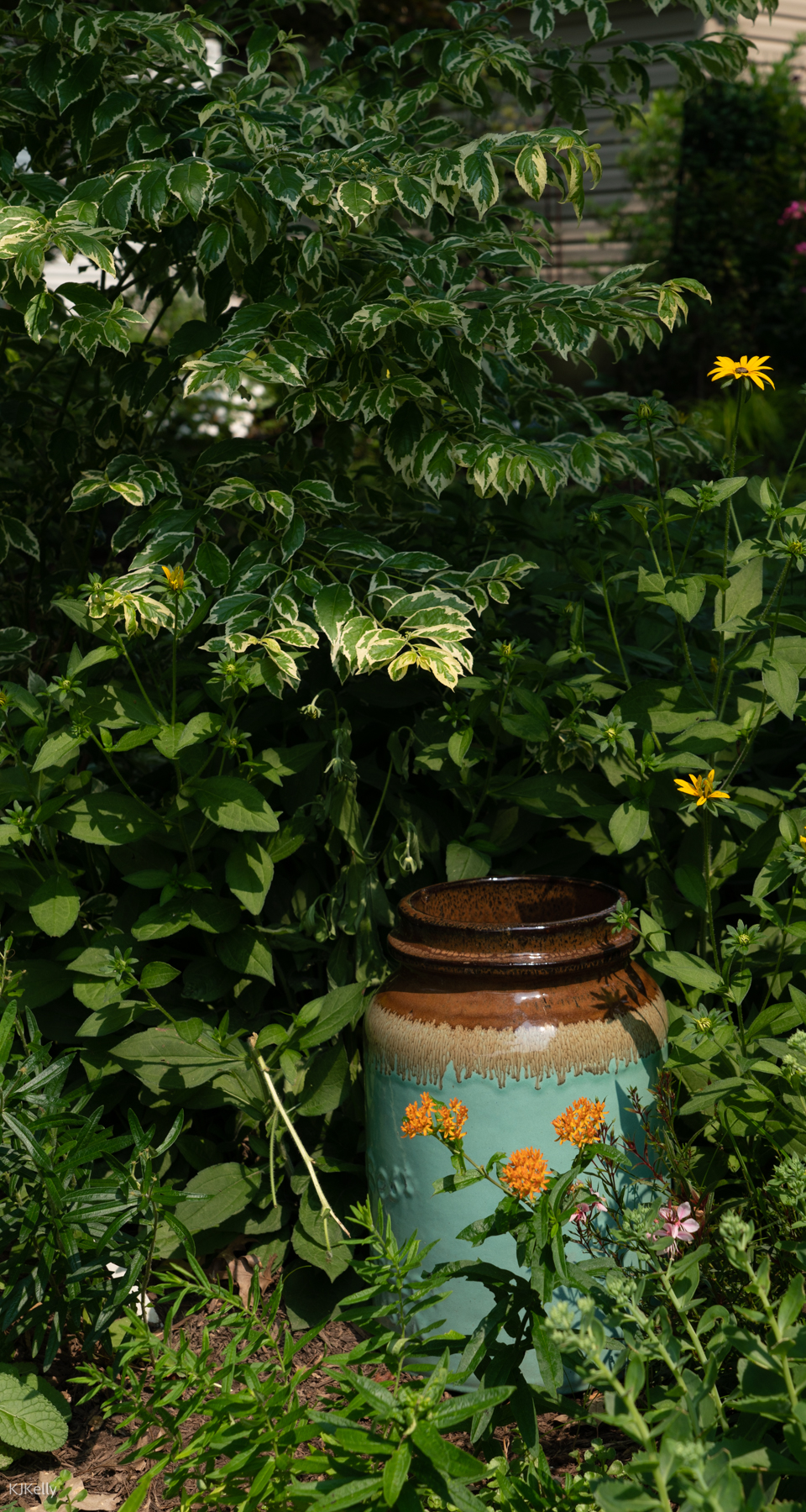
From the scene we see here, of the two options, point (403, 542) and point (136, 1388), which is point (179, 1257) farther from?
point (403, 542)

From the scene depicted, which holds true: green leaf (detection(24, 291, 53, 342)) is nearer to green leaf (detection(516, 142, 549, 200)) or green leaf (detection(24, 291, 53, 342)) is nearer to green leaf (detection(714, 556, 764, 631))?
green leaf (detection(516, 142, 549, 200))

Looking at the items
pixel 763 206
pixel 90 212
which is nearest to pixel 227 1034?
pixel 90 212

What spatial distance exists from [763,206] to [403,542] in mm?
6520

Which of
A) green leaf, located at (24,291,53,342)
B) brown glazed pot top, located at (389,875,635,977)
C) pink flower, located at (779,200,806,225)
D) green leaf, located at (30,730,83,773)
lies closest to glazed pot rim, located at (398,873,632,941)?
brown glazed pot top, located at (389,875,635,977)

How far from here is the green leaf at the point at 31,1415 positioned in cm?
145

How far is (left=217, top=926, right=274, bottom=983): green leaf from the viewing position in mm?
1878

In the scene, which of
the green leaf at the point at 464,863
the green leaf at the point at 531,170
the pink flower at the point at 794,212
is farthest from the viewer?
the pink flower at the point at 794,212

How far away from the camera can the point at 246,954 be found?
6.22 ft

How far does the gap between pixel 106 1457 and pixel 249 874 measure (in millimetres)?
802

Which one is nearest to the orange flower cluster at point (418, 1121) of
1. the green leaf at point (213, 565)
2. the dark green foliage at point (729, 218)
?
the green leaf at point (213, 565)

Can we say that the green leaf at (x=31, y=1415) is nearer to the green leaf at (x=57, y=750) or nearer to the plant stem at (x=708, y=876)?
the green leaf at (x=57, y=750)

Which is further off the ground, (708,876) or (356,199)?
(356,199)

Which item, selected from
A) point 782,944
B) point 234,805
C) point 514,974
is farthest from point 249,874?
point 782,944

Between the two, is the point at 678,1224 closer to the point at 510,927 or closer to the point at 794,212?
the point at 510,927
